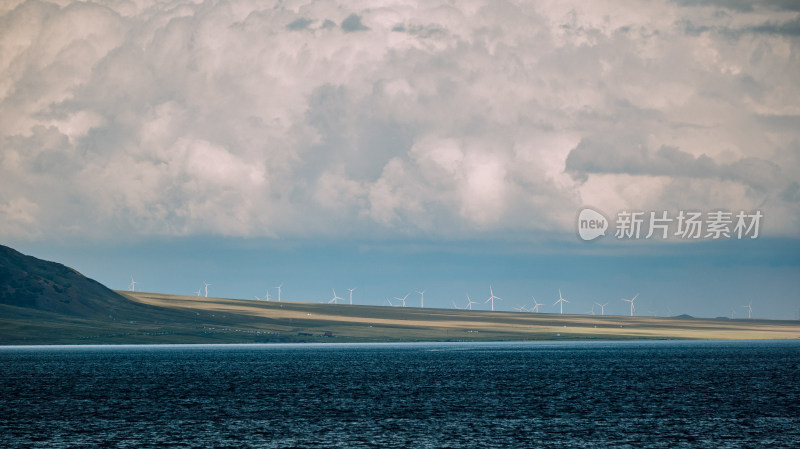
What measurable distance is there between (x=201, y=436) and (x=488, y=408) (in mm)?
39691

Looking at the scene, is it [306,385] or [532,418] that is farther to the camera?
[306,385]

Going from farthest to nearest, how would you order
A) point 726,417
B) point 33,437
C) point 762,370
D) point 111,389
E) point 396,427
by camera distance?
point 762,370 → point 111,389 → point 726,417 → point 396,427 → point 33,437

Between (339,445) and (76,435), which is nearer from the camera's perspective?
(339,445)

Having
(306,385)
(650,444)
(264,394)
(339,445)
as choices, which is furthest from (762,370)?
(339,445)

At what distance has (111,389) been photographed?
482 feet

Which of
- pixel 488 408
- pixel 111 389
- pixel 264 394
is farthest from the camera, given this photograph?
pixel 111 389

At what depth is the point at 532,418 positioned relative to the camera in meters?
99.3

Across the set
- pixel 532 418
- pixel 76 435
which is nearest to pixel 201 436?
pixel 76 435

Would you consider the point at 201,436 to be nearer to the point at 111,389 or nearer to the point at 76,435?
the point at 76,435

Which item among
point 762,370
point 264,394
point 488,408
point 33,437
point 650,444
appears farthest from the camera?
point 762,370

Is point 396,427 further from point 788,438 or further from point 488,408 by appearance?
point 788,438

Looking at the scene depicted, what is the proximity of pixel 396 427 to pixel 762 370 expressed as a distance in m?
131

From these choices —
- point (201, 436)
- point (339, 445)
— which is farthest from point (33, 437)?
point (339, 445)

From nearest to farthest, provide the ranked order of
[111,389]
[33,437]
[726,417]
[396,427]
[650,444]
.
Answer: [650,444]
[33,437]
[396,427]
[726,417]
[111,389]
